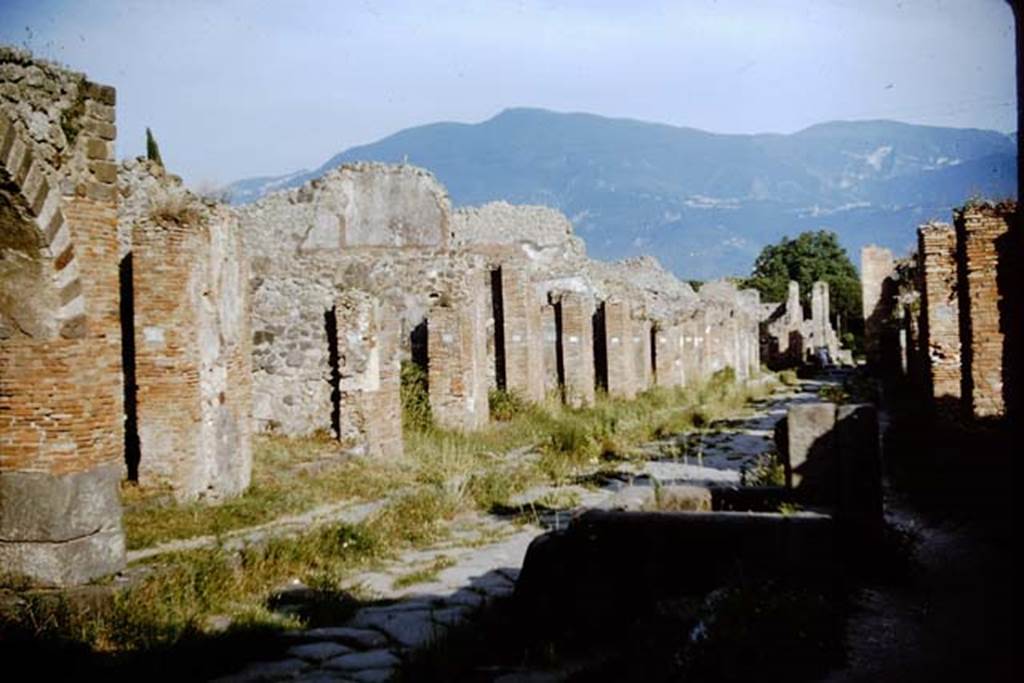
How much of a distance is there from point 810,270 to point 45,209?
299ft

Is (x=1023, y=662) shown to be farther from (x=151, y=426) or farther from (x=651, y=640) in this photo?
(x=151, y=426)

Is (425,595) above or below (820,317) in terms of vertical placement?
below

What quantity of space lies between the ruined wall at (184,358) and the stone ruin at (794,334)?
40.8 meters

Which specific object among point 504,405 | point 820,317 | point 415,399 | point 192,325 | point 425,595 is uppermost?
point 820,317

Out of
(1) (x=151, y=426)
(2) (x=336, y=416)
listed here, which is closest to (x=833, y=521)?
(1) (x=151, y=426)

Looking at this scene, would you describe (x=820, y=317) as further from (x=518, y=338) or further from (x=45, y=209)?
(x=45, y=209)

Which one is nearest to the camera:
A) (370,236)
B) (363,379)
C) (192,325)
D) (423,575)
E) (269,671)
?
(269,671)

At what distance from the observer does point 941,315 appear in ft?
43.7

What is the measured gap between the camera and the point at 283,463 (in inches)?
430

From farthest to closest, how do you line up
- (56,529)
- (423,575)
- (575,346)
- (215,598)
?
(575,346), (423,575), (56,529), (215,598)

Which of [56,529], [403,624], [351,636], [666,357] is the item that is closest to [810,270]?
[666,357]

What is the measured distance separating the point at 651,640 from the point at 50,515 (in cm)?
458

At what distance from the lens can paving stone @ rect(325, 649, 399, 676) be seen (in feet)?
Result: 16.3

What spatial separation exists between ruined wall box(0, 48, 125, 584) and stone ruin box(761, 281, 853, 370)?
1706 inches
